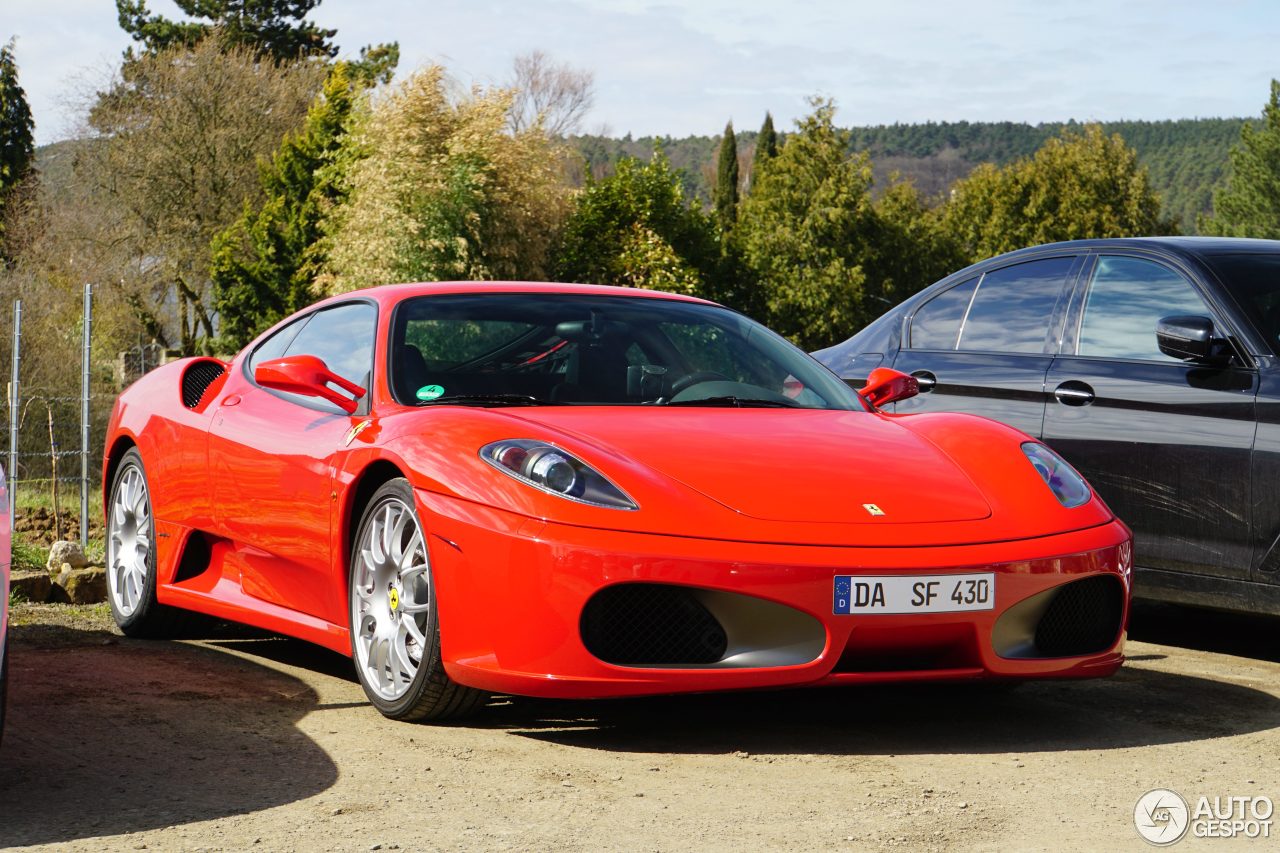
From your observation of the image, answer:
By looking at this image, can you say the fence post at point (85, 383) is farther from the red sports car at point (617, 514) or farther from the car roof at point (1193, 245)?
the car roof at point (1193, 245)

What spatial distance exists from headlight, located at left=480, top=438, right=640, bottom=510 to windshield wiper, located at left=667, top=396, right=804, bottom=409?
83cm

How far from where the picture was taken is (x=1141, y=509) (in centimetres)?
591

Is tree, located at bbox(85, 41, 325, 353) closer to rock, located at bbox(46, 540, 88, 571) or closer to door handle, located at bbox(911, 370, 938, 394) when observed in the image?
rock, located at bbox(46, 540, 88, 571)

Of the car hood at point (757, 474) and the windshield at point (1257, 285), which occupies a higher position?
the windshield at point (1257, 285)

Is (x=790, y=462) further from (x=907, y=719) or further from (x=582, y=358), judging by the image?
(x=582, y=358)

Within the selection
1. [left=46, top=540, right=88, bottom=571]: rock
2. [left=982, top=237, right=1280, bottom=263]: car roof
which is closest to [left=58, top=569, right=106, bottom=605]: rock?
[left=46, top=540, right=88, bottom=571]: rock

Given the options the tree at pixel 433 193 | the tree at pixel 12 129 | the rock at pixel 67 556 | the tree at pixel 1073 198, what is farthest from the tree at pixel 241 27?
the rock at pixel 67 556

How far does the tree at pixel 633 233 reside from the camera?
1933 inches

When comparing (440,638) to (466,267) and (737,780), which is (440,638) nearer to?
(737,780)

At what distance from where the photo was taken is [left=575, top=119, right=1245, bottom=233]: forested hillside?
119875 millimetres

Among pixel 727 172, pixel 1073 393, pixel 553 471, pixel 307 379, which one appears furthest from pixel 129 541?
pixel 727 172

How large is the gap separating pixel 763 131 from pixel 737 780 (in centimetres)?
9310

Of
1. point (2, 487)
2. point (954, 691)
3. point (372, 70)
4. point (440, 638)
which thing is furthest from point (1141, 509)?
point (372, 70)

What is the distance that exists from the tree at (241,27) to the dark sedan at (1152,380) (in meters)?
56.9
